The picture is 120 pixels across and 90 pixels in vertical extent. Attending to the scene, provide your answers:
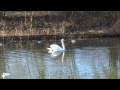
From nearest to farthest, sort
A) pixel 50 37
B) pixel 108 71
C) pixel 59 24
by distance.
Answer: pixel 108 71, pixel 50 37, pixel 59 24

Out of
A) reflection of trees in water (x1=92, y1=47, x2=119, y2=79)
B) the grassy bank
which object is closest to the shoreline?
the grassy bank

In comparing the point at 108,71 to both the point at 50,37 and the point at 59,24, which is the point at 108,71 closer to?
the point at 50,37

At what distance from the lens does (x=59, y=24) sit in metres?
17.2

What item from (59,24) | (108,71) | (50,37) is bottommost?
(108,71)

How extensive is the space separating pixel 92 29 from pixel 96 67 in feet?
32.5

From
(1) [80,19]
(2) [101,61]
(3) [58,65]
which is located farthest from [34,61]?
(1) [80,19]

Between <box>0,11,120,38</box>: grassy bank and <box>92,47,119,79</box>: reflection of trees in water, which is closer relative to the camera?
<box>92,47,119,79</box>: reflection of trees in water

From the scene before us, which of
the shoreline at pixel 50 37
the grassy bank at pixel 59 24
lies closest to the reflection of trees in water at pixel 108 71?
the shoreline at pixel 50 37

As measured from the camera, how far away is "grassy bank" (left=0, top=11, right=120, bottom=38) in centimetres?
1620

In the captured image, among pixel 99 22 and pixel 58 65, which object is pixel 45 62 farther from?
pixel 99 22

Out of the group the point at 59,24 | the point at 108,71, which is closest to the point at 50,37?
the point at 59,24

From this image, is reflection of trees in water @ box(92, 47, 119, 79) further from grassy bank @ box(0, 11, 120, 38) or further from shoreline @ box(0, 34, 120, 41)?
grassy bank @ box(0, 11, 120, 38)
